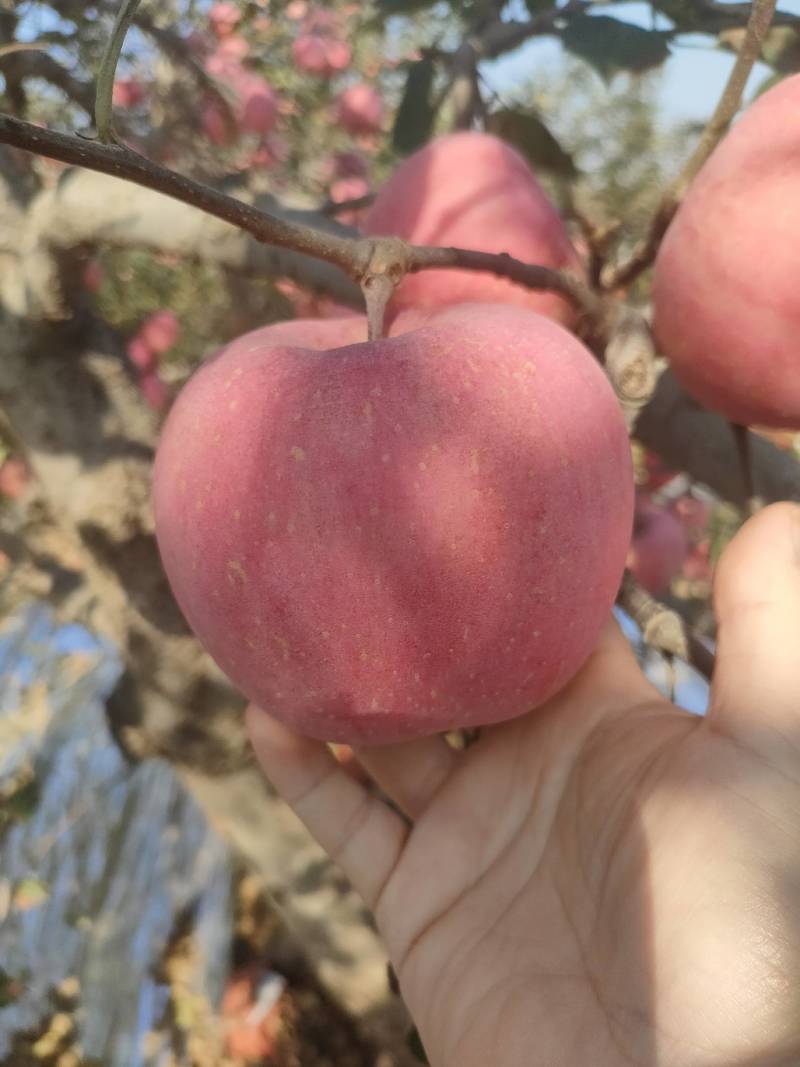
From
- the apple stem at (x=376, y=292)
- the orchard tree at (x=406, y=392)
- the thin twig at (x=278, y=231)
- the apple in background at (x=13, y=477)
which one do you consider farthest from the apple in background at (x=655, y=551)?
the apple in background at (x=13, y=477)

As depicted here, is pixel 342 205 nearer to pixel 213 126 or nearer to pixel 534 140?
pixel 534 140

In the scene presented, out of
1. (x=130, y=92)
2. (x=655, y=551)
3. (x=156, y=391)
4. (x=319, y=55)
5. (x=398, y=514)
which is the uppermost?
(x=398, y=514)

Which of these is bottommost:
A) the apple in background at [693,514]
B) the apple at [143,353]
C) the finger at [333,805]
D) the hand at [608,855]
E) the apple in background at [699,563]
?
the apple in background at [699,563]

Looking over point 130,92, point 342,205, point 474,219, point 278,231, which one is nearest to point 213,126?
point 130,92

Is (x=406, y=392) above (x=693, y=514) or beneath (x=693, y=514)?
above

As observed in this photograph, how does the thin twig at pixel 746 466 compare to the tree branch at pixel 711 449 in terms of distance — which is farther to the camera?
the tree branch at pixel 711 449

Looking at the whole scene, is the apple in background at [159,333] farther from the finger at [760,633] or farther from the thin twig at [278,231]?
the finger at [760,633]
